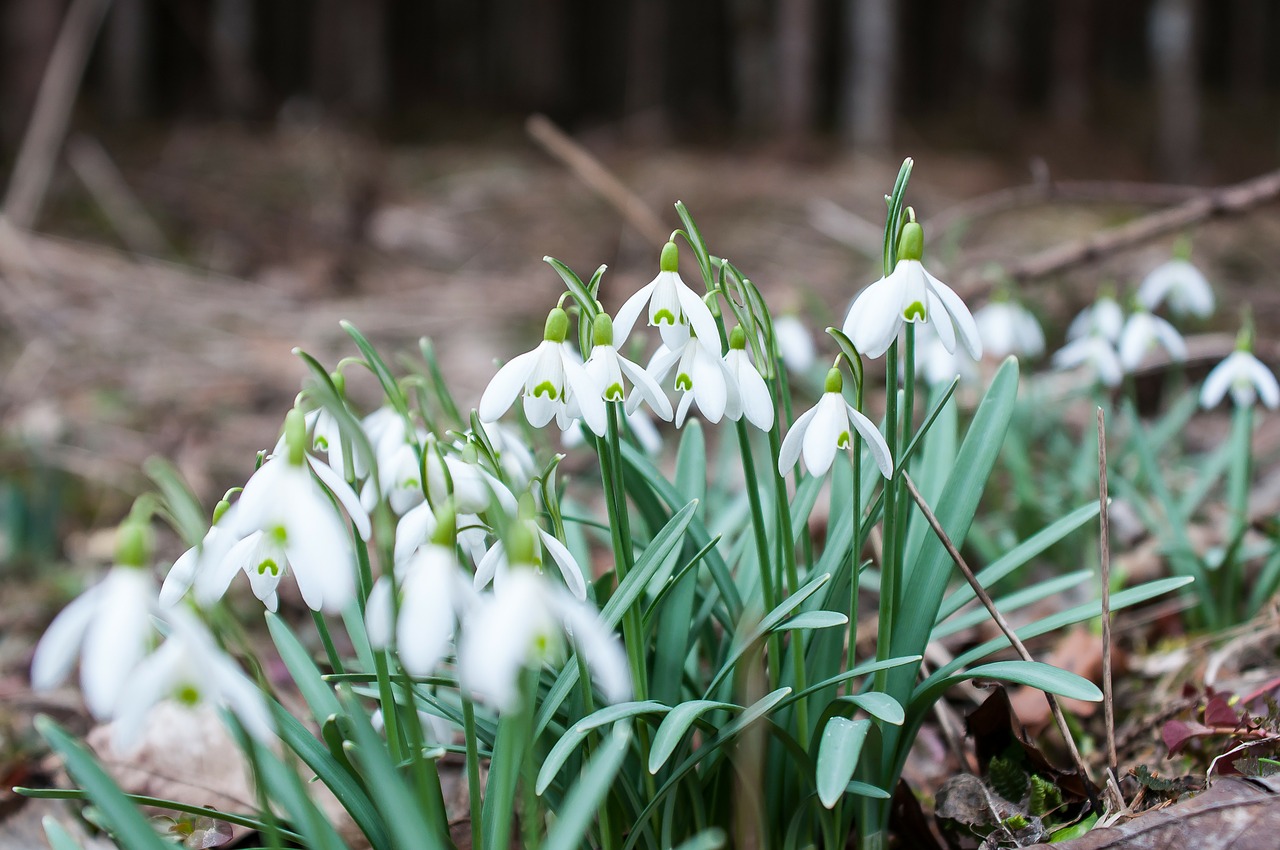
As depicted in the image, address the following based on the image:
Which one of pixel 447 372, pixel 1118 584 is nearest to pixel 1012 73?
pixel 447 372

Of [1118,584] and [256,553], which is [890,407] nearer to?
[256,553]

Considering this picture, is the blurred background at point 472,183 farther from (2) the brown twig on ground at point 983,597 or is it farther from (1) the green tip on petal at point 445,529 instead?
(1) the green tip on petal at point 445,529

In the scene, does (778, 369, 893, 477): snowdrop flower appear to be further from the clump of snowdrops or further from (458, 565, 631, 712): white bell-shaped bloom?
(458, 565, 631, 712): white bell-shaped bloom

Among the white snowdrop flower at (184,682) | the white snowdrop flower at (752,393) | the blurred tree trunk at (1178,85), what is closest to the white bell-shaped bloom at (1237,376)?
the white snowdrop flower at (752,393)

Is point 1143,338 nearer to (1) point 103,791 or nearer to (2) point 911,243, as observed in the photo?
(2) point 911,243

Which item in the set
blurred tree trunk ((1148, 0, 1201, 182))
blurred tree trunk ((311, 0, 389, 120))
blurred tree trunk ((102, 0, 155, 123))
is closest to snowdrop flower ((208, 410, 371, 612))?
blurred tree trunk ((1148, 0, 1201, 182))
